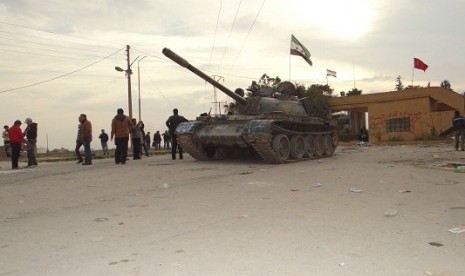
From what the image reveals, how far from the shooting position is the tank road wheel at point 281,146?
12.8 meters

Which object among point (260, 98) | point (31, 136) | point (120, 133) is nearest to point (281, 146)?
point (260, 98)

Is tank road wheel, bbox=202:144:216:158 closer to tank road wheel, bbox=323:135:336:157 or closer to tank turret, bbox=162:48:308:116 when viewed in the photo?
tank turret, bbox=162:48:308:116

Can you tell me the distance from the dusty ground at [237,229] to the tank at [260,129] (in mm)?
4704

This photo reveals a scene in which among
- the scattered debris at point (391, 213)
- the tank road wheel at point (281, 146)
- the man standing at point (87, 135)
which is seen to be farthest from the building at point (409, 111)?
the scattered debris at point (391, 213)

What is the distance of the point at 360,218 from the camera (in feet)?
15.9

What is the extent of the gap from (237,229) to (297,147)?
33.0ft

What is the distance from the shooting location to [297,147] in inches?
561

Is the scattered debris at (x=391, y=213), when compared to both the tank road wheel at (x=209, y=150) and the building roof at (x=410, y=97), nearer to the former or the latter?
the tank road wheel at (x=209, y=150)

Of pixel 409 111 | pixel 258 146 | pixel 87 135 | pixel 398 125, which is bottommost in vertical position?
pixel 258 146

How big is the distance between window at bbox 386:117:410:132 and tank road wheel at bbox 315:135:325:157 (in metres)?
14.4

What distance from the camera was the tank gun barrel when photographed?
13.9 m

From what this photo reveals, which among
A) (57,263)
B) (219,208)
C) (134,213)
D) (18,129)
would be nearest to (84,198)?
(134,213)

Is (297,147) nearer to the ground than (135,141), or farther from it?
nearer to the ground

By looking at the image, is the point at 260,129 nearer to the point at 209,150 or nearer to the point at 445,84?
the point at 209,150
